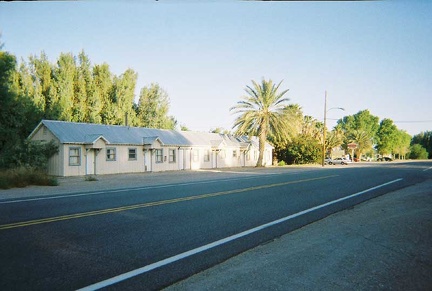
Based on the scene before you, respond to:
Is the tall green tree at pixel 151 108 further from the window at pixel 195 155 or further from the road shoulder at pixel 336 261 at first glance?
the road shoulder at pixel 336 261

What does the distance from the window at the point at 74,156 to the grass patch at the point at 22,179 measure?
7675mm

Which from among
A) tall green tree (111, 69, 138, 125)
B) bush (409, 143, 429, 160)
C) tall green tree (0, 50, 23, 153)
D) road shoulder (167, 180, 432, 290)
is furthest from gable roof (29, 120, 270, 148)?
bush (409, 143, 429, 160)

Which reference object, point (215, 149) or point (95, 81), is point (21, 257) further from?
point (95, 81)

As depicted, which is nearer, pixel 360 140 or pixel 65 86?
pixel 65 86

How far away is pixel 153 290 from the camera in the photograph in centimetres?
433

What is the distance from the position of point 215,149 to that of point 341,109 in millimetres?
20606

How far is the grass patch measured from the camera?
55.3 feet

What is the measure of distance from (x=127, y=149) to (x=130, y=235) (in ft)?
81.6

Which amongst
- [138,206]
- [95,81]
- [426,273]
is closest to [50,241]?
[138,206]

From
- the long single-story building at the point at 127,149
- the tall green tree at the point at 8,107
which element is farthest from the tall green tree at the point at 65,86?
the long single-story building at the point at 127,149

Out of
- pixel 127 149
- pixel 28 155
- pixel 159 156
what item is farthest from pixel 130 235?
pixel 159 156

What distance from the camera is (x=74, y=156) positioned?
2662cm

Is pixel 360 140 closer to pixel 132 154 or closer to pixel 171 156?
pixel 171 156

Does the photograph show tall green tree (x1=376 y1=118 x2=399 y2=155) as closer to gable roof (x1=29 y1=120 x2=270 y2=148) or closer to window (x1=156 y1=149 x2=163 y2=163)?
gable roof (x1=29 y1=120 x2=270 y2=148)
